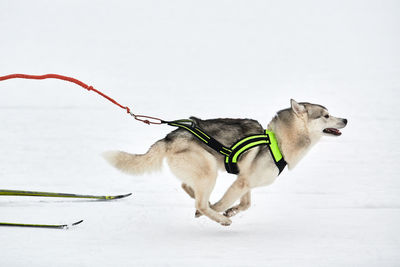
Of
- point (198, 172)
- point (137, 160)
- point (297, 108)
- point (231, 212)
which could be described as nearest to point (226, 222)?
point (231, 212)

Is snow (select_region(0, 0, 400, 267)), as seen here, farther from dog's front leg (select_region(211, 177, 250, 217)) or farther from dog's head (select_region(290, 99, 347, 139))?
dog's head (select_region(290, 99, 347, 139))

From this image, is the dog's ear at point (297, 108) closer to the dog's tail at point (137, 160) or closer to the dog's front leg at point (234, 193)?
the dog's front leg at point (234, 193)

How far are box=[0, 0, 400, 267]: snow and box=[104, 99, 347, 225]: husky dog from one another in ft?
1.11

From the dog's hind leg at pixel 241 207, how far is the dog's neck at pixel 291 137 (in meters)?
0.50

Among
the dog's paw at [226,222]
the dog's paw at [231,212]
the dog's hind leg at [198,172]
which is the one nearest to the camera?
the dog's hind leg at [198,172]

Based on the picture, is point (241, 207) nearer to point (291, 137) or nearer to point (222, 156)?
point (222, 156)

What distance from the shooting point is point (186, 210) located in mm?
5562

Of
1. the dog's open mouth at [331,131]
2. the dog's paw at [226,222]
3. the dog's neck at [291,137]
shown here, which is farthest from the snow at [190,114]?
the dog's open mouth at [331,131]

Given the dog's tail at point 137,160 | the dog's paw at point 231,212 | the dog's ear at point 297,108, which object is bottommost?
the dog's paw at point 231,212

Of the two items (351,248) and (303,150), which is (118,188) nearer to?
(303,150)

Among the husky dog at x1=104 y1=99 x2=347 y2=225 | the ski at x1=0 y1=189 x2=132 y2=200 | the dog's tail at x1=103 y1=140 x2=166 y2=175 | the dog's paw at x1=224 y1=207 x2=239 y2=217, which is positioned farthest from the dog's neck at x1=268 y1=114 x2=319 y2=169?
the ski at x1=0 y1=189 x2=132 y2=200

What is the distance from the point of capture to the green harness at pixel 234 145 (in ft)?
16.2

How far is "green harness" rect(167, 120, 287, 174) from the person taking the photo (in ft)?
16.2

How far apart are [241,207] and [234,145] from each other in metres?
0.69
